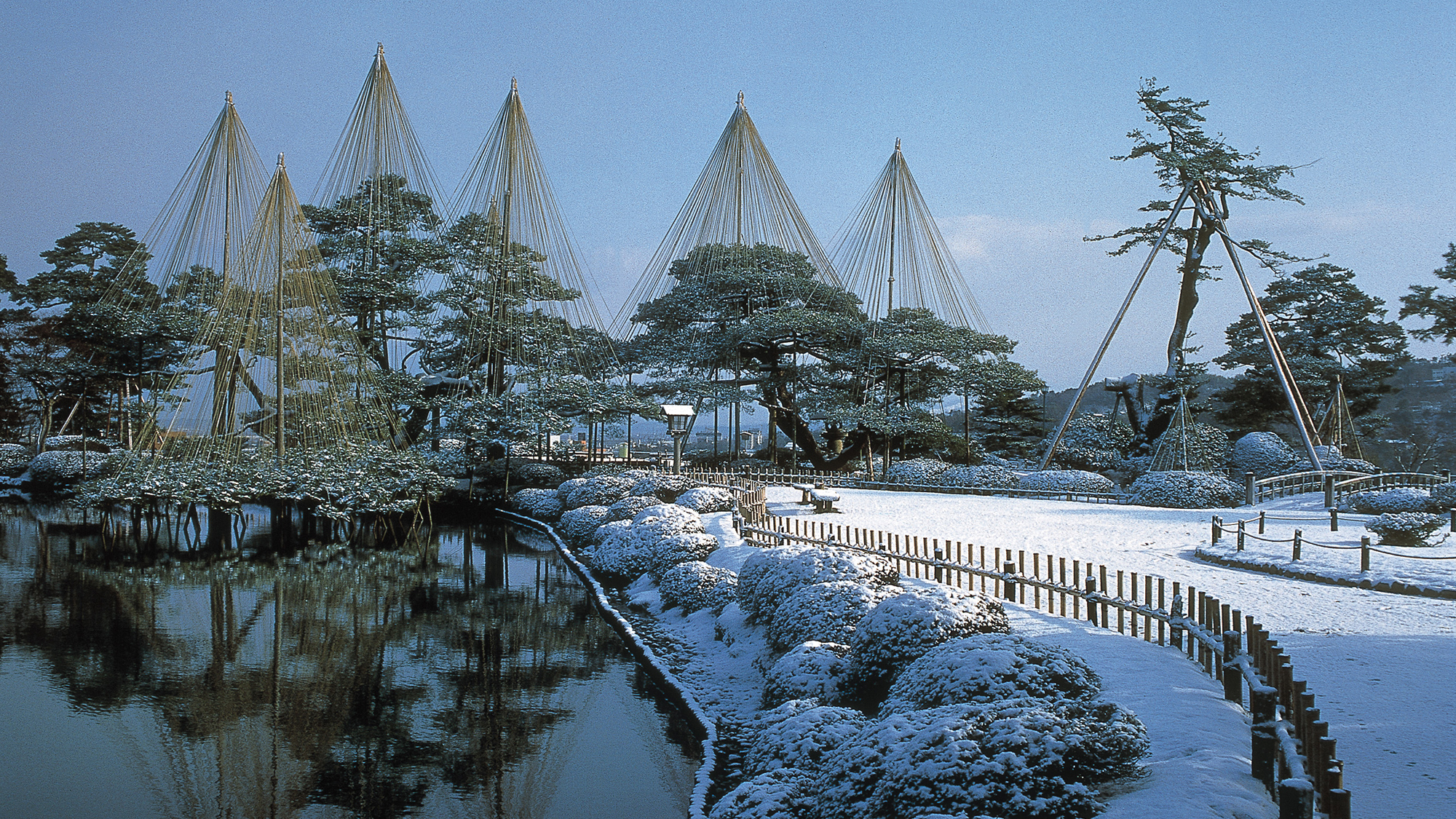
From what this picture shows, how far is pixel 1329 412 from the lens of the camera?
94.9ft

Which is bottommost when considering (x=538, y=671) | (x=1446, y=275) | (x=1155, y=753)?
(x=538, y=671)

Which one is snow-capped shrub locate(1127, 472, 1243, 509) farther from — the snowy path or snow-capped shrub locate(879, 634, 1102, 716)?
snow-capped shrub locate(879, 634, 1102, 716)

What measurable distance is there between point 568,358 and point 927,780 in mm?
26283

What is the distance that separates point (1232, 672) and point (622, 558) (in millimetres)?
9659

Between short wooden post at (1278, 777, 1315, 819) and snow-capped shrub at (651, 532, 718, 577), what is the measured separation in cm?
981

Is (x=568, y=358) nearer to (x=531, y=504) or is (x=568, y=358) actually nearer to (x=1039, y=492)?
(x=531, y=504)

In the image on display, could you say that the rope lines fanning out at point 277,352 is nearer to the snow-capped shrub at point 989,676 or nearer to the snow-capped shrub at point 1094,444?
the snow-capped shrub at point 989,676

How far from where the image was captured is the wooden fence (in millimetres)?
3975

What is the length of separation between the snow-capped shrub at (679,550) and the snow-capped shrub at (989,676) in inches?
299

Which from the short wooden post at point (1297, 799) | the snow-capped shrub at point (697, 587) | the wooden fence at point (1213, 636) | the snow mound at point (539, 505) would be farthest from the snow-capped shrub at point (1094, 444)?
the short wooden post at point (1297, 799)

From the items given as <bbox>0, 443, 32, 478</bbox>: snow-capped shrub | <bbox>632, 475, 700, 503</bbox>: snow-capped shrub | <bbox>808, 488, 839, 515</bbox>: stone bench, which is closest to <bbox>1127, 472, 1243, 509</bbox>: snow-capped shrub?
<bbox>808, 488, 839, 515</bbox>: stone bench

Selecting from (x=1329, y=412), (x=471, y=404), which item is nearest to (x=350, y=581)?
(x=471, y=404)

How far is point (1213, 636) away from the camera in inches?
273

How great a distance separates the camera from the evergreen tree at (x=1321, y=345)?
30656 mm
